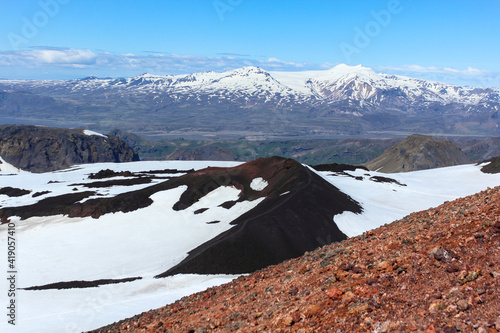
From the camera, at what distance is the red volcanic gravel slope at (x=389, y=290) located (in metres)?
10.0

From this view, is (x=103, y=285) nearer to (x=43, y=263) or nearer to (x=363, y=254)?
(x=43, y=263)

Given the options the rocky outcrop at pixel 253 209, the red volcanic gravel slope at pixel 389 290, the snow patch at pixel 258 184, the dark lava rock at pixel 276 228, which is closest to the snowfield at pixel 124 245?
the snow patch at pixel 258 184

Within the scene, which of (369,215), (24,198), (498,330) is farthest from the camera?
(24,198)

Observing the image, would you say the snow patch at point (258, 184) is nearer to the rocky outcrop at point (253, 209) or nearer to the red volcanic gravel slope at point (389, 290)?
the rocky outcrop at point (253, 209)

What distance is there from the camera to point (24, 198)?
81500 millimetres

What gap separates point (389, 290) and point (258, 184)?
62.6 metres

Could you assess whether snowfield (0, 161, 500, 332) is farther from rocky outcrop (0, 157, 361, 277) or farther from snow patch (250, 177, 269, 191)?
rocky outcrop (0, 157, 361, 277)

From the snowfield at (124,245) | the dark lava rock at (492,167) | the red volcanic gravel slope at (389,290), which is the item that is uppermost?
the red volcanic gravel slope at (389,290)

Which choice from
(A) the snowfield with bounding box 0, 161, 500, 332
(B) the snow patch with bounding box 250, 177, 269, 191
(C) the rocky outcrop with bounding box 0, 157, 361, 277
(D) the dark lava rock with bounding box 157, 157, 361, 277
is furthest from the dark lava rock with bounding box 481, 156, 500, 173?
(B) the snow patch with bounding box 250, 177, 269, 191

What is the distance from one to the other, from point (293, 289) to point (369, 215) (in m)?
43.8

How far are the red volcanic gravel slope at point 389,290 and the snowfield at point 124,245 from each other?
18.0 m

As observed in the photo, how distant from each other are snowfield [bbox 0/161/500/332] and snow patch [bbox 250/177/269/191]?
1.4 inches

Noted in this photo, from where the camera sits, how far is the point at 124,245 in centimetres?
5534

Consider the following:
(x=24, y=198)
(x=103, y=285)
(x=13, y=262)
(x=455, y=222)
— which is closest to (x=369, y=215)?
(x=103, y=285)
